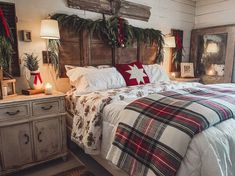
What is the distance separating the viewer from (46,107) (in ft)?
6.50

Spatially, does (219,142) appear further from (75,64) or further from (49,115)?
(75,64)

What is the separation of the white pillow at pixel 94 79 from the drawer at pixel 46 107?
29 cm

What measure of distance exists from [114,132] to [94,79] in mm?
893

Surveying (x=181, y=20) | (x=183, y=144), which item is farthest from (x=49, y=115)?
(x=181, y=20)

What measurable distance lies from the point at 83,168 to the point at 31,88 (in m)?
1.09

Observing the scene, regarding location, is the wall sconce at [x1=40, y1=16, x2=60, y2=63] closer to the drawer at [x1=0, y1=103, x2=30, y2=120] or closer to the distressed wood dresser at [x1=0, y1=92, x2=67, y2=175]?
the distressed wood dresser at [x1=0, y1=92, x2=67, y2=175]

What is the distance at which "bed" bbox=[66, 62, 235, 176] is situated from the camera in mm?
1036

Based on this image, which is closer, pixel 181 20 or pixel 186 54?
pixel 181 20

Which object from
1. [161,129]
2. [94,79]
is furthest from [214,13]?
[161,129]

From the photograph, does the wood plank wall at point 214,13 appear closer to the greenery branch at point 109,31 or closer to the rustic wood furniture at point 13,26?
the greenery branch at point 109,31

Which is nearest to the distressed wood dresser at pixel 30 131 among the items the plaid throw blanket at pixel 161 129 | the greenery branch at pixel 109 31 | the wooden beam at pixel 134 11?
the greenery branch at pixel 109 31

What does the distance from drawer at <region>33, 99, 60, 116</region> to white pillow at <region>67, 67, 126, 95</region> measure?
0.29 meters

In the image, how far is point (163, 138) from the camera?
1152mm

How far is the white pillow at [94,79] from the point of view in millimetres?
2217
